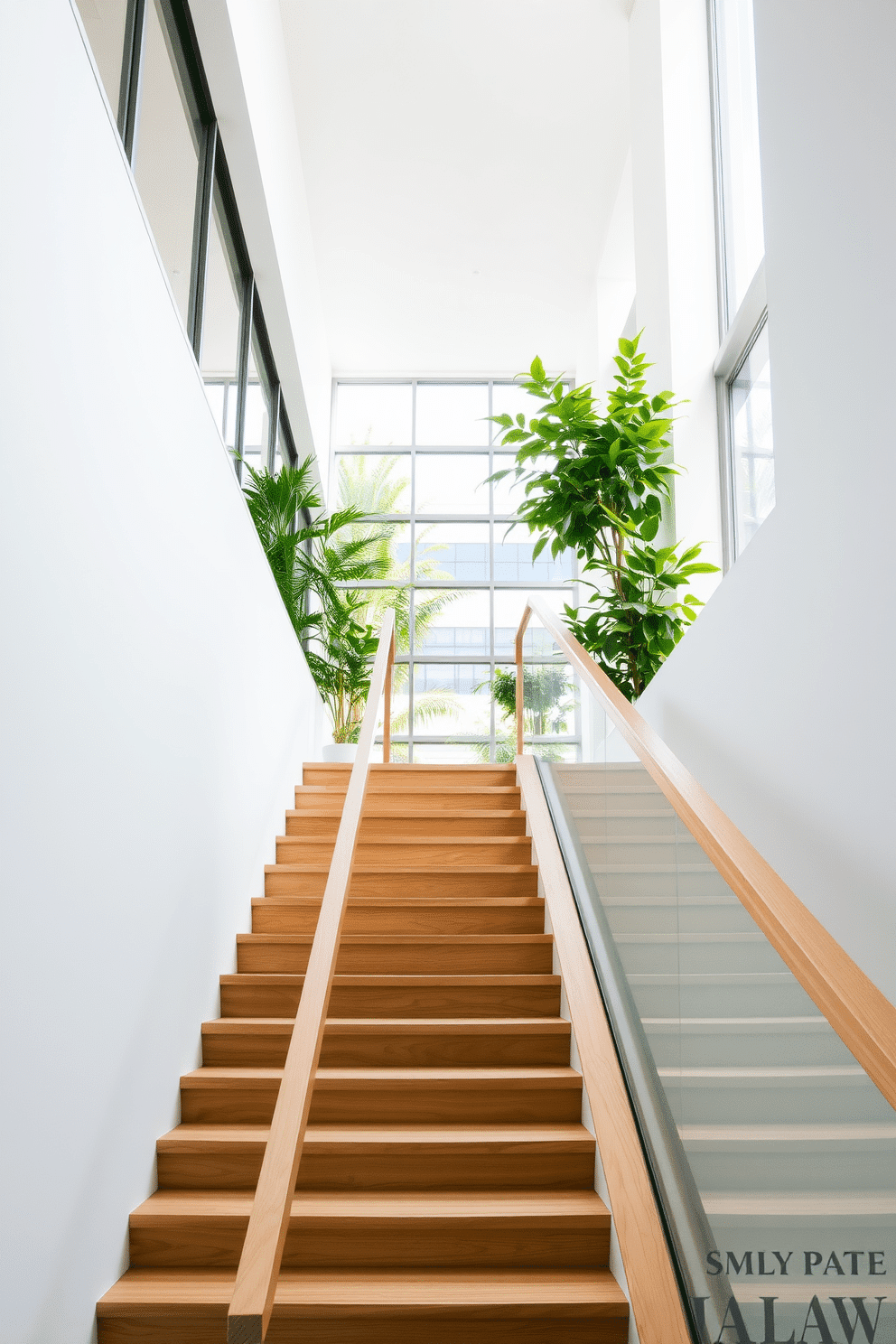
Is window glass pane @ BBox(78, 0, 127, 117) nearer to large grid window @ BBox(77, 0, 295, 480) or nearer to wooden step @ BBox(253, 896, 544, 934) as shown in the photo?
large grid window @ BBox(77, 0, 295, 480)

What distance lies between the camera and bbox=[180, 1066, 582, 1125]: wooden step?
131 inches

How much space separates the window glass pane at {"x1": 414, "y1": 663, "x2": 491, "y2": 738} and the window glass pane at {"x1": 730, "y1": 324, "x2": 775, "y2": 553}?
5.10 metres

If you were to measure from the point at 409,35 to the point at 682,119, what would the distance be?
89.4 inches

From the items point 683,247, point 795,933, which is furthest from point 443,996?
point 683,247

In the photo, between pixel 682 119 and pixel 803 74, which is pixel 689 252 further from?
pixel 803 74

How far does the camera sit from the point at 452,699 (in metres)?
10.8

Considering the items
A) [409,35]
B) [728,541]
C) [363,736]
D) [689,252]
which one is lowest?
[363,736]

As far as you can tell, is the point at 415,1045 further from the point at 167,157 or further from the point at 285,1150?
the point at 167,157

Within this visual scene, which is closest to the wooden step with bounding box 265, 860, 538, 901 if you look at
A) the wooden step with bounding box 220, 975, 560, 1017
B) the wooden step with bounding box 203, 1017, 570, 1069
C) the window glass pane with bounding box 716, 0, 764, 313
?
the wooden step with bounding box 220, 975, 560, 1017

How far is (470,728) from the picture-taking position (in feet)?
34.9

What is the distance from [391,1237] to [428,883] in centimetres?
212

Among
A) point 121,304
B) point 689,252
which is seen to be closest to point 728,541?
point 689,252

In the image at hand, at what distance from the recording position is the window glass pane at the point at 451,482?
37.0ft

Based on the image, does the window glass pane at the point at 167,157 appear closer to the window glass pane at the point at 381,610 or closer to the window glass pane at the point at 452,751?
the window glass pane at the point at 381,610
